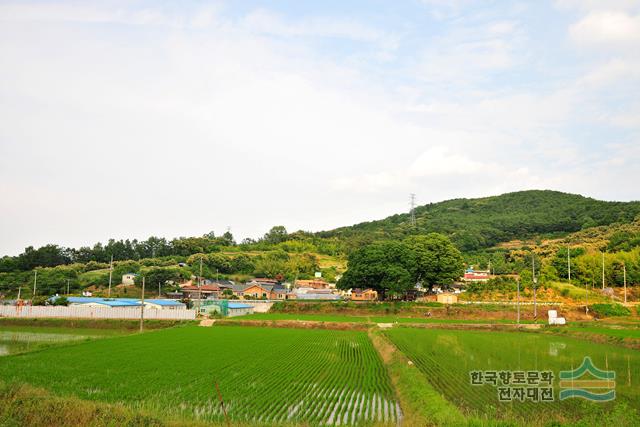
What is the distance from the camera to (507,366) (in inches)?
763

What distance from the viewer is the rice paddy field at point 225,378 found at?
1295 cm

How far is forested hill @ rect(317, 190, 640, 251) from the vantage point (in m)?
120

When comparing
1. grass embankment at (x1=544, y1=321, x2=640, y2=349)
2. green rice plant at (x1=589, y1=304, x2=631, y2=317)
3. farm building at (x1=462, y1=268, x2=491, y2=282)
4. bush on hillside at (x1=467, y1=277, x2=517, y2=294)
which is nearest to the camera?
grass embankment at (x1=544, y1=321, x2=640, y2=349)

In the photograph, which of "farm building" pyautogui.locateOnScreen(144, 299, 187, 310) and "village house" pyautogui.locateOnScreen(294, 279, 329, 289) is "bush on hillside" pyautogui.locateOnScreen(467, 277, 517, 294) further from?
"village house" pyautogui.locateOnScreen(294, 279, 329, 289)

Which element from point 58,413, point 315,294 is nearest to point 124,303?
point 315,294

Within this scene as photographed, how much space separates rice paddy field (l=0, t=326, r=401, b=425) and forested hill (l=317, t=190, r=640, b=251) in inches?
3791

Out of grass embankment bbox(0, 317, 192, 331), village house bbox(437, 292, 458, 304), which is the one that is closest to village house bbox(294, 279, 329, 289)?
village house bbox(437, 292, 458, 304)

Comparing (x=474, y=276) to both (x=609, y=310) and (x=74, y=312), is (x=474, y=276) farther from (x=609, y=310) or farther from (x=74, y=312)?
(x=74, y=312)

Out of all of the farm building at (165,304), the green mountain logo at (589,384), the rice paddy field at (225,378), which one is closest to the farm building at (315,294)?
the farm building at (165,304)

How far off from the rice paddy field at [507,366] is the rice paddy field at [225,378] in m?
1.92

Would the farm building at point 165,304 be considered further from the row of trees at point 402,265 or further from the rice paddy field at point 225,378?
the rice paddy field at point 225,378

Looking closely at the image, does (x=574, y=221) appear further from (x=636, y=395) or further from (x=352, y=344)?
(x=636, y=395)

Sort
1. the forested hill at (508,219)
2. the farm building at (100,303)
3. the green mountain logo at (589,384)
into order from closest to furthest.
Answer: the green mountain logo at (589,384)
the farm building at (100,303)
the forested hill at (508,219)

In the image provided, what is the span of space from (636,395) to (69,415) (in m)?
14.7
